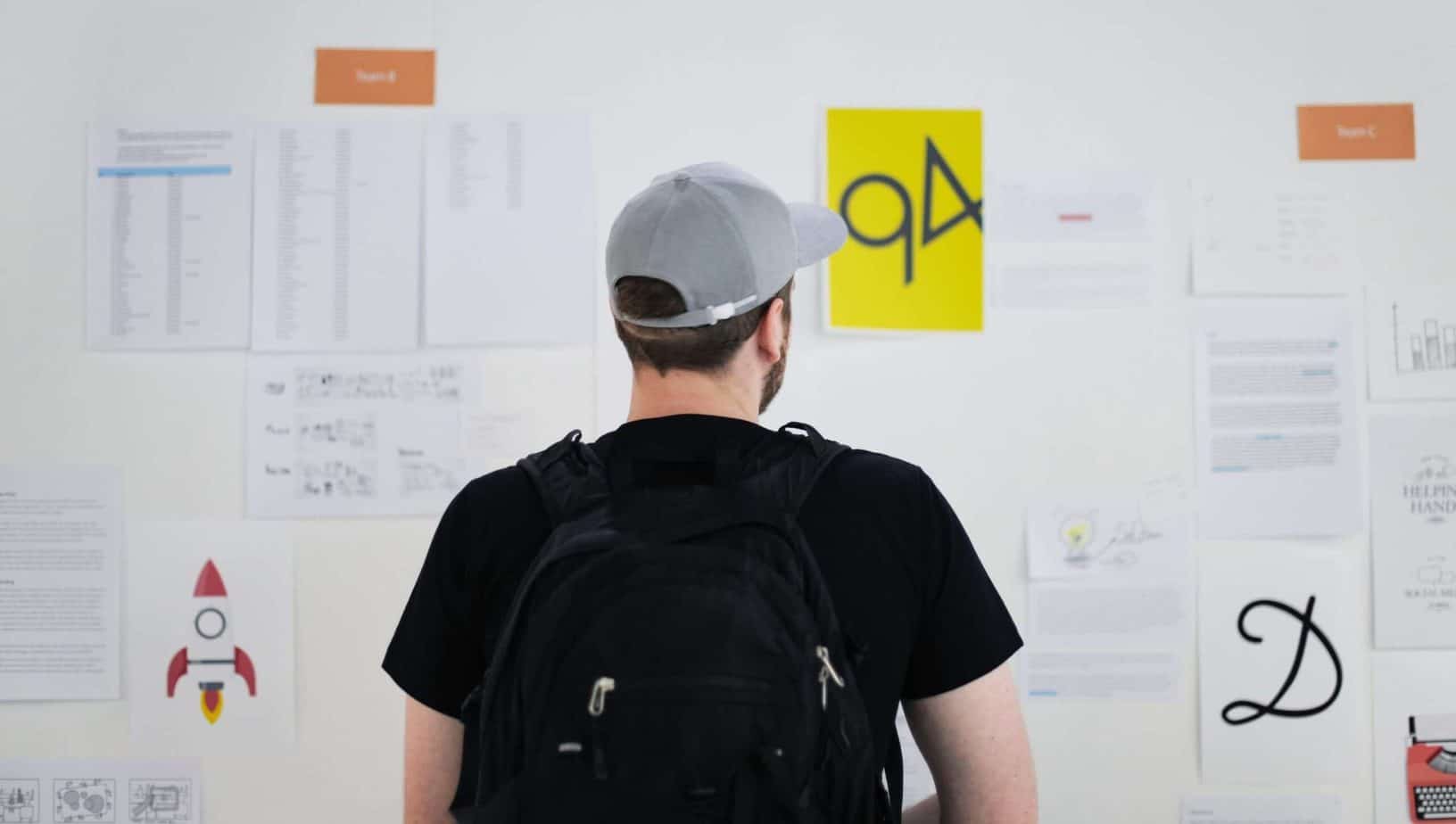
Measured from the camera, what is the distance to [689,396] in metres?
0.79

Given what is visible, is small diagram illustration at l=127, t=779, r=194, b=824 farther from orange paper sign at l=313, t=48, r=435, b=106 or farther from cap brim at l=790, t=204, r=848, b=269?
cap brim at l=790, t=204, r=848, b=269

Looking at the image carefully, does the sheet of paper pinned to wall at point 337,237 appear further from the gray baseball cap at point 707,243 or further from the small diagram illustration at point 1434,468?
the small diagram illustration at point 1434,468

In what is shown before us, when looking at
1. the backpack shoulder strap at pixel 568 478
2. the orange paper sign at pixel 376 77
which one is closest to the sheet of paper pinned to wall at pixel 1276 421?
the backpack shoulder strap at pixel 568 478

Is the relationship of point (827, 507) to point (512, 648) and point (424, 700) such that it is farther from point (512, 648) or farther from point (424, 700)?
point (424, 700)

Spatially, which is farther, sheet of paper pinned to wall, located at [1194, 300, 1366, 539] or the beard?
sheet of paper pinned to wall, located at [1194, 300, 1366, 539]

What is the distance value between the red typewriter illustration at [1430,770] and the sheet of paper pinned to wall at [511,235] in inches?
46.8

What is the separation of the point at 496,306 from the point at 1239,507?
984 mm

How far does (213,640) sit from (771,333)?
37.2 inches

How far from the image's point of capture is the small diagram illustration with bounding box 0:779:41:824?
1.37 meters

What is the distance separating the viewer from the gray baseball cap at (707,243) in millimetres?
774

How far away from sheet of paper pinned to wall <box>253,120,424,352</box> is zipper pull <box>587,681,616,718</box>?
0.78 m

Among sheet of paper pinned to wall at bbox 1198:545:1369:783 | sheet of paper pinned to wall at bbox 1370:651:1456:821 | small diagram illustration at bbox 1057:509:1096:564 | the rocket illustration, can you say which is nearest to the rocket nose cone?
the rocket illustration

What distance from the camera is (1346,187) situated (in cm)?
142

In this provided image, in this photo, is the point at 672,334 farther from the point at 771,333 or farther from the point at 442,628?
the point at 442,628
